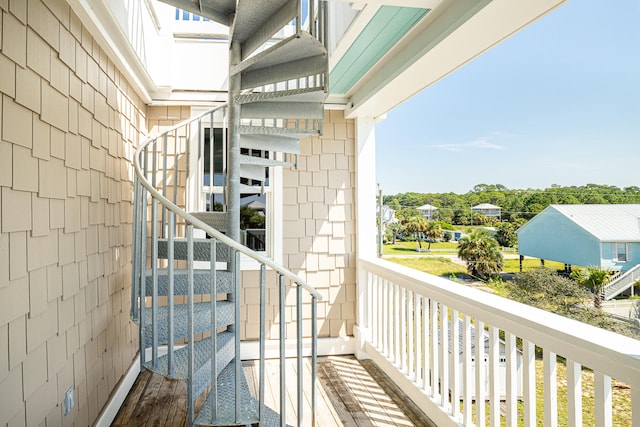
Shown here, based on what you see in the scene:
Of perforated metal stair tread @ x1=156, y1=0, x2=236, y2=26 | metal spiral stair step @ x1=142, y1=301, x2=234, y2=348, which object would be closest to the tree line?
metal spiral stair step @ x1=142, y1=301, x2=234, y2=348

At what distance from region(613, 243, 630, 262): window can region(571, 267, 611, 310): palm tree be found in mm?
72

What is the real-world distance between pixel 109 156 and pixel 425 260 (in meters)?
2.57

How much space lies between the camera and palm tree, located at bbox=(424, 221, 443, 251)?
3.19 metres

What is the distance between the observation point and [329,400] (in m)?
3.33

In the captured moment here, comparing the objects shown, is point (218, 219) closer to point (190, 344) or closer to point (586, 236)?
point (190, 344)

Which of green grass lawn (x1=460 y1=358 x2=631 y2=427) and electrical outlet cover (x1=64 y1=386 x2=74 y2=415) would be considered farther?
electrical outlet cover (x1=64 y1=386 x2=74 y2=415)

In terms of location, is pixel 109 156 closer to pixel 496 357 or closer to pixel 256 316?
pixel 256 316

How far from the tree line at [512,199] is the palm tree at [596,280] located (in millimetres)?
295

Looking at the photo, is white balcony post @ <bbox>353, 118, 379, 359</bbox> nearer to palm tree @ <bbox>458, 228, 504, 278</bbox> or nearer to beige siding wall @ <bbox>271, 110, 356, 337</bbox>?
beige siding wall @ <bbox>271, 110, 356, 337</bbox>

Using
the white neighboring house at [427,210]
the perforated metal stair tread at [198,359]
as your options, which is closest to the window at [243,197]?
the perforated metal stair tread at [198,359]

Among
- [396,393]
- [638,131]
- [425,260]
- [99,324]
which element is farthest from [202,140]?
[638,131]

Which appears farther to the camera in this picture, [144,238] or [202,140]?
[202,140]

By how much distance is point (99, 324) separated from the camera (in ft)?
9.30

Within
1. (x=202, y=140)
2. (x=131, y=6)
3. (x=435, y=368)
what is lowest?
(x=435, y=368)
